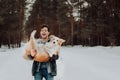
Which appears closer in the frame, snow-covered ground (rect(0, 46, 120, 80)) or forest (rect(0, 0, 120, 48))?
snow-covered ground (rect(0, 46, 120, 80))

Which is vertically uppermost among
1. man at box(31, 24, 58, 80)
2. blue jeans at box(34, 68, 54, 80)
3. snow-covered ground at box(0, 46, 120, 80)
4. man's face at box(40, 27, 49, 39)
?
man's face at box(40, 27, 49, 39)

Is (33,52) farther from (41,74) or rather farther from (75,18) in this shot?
(75,18)

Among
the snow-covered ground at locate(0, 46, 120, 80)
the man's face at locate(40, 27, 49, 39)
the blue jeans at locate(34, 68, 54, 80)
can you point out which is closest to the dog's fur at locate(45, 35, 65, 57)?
the man's face at locate(40, 27, 49, 39)

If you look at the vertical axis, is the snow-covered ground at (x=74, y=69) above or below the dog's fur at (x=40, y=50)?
below

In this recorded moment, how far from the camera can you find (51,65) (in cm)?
645

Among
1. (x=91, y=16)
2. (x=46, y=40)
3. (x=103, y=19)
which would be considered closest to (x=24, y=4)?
(x=91, y=16)

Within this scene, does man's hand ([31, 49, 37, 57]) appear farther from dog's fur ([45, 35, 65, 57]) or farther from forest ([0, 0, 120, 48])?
forest ([0, 0, 120, 48])

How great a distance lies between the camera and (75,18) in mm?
71812

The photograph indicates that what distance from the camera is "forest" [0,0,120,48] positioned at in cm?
4738

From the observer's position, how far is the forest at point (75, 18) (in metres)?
47.4

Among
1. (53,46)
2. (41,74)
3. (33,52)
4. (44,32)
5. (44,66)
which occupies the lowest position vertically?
(41,74)

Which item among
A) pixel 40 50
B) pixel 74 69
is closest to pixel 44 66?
pixel 40 50

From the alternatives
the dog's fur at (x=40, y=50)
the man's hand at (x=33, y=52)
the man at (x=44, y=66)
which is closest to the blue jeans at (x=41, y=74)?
the man at (x=44, y=66)

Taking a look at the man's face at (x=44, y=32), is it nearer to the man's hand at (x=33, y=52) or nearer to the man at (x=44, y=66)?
the man at (x=44, y=66)
